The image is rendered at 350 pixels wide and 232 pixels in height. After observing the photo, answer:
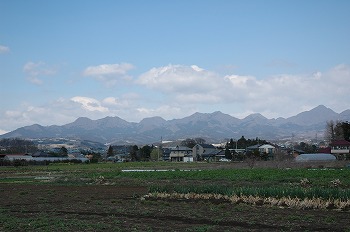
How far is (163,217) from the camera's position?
1559 centimetres

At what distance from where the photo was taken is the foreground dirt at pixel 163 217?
13.1 metres

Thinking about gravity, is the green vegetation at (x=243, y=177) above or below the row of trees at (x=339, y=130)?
below

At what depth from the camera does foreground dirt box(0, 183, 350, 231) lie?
43.1 ft

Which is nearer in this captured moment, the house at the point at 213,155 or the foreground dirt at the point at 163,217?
the foreground dirt at the point at 163,217

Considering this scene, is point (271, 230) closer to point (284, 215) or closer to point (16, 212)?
point (284, 215)

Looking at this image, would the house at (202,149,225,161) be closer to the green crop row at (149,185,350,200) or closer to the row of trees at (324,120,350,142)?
the row of trees at (324,120,350,142)

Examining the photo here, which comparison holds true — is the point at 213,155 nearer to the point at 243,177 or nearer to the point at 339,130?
the point at 339,130

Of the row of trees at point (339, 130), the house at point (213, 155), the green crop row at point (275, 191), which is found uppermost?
the row of trees at point (339, 130)

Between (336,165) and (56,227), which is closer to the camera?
(56,227)

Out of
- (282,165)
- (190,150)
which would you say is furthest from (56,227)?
(190,150)

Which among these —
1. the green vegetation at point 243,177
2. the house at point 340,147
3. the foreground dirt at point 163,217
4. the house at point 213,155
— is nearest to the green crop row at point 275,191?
the foreground dirt at point 163,217

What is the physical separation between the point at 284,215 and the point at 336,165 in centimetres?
4459

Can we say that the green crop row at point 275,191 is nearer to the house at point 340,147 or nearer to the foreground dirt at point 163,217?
the foreground dirt at point 163,217

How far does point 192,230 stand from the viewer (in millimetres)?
12539
